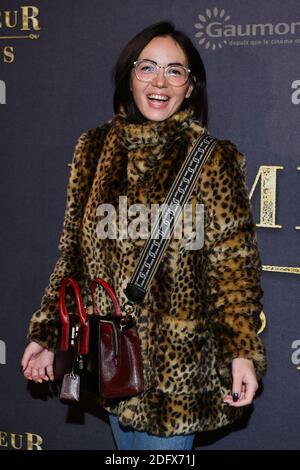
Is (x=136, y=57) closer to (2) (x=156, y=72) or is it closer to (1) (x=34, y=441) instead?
(2) (x=156, y=72)

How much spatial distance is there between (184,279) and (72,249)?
43 cm

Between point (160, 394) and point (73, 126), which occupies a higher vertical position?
point (73, 126)

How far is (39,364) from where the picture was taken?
2252 millimetres

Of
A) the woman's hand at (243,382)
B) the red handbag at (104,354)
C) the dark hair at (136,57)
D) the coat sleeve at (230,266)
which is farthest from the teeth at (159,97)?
the woman's hand at (243,382)

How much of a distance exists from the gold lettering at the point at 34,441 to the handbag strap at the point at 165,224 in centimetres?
143

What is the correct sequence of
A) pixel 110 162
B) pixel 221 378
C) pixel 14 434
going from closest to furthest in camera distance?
1. pixel 221 378
2. pixel 110 162
3. pixel 14 434

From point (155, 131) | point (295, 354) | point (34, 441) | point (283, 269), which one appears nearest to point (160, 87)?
point (155, 131)

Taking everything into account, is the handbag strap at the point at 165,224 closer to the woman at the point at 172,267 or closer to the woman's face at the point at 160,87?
the woman at the point at 172,267

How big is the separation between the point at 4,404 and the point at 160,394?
4.61 ft

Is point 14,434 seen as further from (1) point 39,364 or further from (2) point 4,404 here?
(1) point 39,364

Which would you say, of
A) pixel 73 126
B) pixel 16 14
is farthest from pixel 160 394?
pixel 16 14

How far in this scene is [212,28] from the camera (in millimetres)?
2678

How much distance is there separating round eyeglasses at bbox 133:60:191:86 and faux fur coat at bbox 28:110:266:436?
4.2 inches
